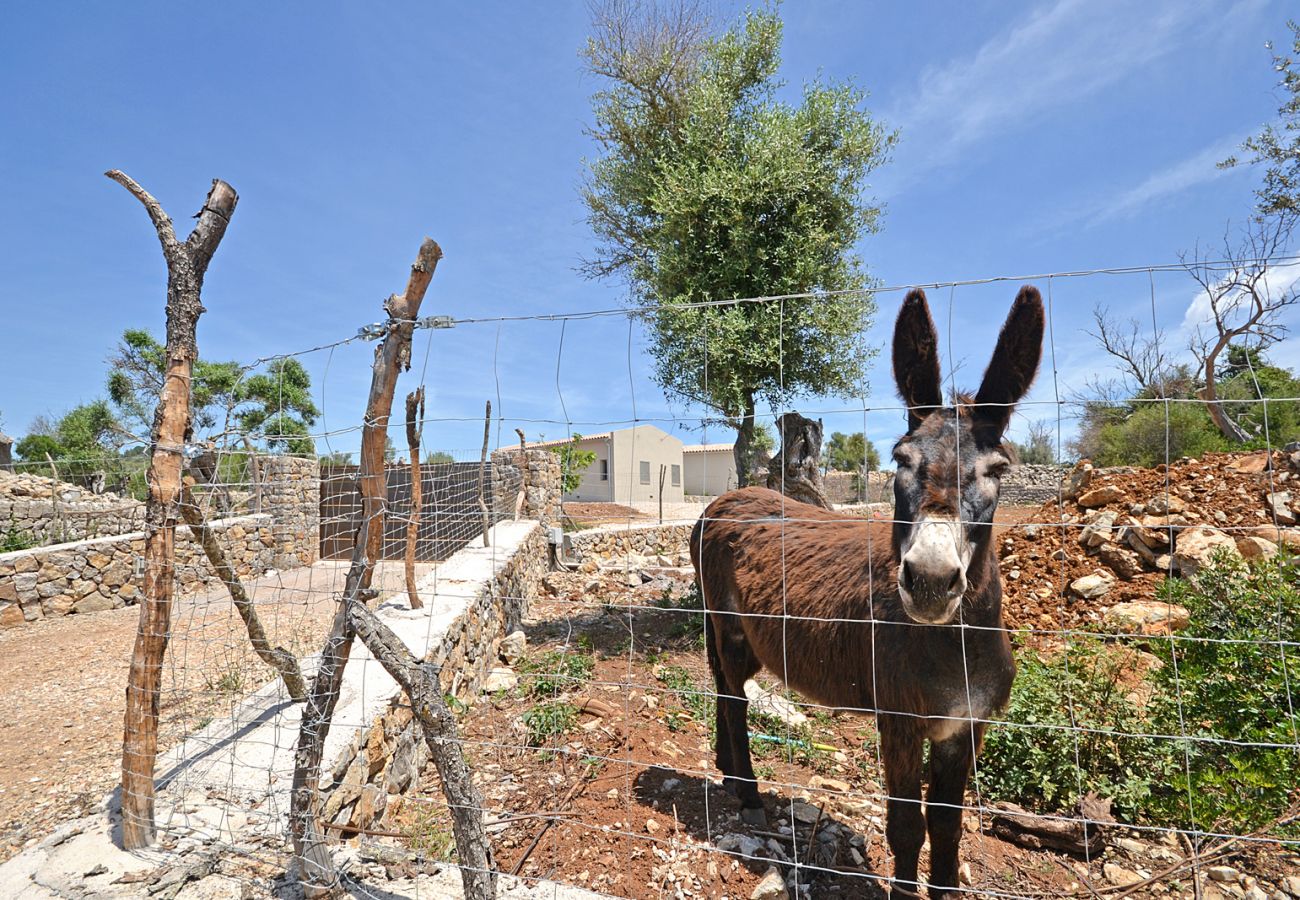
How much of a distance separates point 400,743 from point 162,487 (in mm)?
2063

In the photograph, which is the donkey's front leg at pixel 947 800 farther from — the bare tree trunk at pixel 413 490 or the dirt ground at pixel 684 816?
the bare tree trunk at pixel 413 490

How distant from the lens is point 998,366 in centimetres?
210

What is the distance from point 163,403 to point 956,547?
11.0 feet

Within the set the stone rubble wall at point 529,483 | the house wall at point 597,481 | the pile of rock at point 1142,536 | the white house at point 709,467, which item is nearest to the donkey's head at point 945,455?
the pile of rock at point 1142,536

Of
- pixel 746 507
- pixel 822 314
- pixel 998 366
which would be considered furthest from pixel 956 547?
pixel 822 314

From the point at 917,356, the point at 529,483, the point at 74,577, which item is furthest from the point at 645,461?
the point at 917,356

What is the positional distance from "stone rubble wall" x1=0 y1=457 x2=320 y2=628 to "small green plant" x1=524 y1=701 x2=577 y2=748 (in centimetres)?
387

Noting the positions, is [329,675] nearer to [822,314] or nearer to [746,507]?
[746,507]

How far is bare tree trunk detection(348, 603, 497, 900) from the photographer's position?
6.86ft

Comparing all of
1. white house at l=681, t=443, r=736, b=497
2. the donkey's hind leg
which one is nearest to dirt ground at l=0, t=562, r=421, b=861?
the donkey's hind leg

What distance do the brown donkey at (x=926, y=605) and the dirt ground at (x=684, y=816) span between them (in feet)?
1.20

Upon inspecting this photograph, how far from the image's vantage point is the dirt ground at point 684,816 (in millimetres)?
2779

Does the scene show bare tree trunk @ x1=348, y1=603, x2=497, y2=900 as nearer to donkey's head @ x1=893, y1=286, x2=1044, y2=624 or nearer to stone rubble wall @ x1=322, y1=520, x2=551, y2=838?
stone rubble wall @ x1=322, y1=520, x2=551, y2=838

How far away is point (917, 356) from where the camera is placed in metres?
2.21
